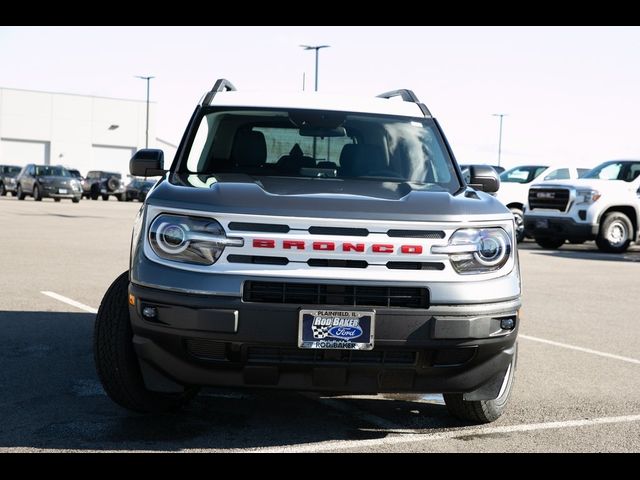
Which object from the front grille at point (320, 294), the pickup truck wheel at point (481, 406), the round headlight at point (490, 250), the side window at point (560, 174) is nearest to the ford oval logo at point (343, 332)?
the front grille at point (320, 294)

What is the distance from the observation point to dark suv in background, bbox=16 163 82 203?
42.2m

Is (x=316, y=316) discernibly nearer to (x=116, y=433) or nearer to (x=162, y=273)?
(x=162, y=273)

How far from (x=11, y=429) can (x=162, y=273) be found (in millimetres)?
1159

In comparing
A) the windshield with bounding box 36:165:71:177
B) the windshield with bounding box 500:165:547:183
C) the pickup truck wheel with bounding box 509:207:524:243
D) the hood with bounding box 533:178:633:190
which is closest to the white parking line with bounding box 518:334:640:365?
the hood with bounding box 533:178:633:190

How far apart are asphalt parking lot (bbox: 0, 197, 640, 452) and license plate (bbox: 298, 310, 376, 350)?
56cm

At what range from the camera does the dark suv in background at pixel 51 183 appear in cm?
4216

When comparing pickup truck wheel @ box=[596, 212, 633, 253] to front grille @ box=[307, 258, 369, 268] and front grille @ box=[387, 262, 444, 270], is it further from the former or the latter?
front grille @ box=[307, 258, 369, 268]

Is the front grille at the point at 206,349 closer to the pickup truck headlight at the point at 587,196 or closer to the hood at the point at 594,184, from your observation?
the pickup truck headlight at the point at 587,196

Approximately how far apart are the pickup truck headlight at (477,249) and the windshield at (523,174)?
20.0 meters

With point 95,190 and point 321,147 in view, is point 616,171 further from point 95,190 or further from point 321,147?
point 95,190

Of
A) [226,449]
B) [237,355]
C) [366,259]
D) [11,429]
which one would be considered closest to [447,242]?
[366,259]

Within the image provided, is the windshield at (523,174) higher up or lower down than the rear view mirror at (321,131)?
higher up

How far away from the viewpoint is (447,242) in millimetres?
4844

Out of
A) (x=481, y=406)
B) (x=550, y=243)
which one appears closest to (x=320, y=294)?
(x=481, y=406)
